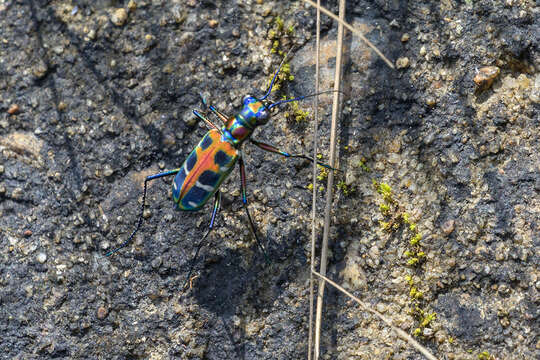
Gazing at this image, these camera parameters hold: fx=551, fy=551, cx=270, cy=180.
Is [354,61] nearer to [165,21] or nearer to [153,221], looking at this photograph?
[165,21]

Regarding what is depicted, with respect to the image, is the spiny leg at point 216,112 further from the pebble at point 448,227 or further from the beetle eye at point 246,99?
the pebble at point 448,227

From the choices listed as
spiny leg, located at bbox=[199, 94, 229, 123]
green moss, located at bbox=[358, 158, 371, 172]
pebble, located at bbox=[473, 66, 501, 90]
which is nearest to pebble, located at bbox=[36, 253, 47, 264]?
spiny leg, located at bbox=[199, 94, 229, 123]

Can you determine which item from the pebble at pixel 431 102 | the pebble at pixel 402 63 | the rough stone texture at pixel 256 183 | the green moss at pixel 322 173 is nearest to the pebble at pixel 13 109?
the rough stone texture at pixel 256 183

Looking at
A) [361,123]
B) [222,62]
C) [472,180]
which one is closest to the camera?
[472,180]

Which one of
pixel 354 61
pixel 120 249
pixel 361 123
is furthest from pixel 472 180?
pixel 120 249

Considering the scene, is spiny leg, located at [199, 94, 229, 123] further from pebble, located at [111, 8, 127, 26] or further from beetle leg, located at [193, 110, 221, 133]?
pebble, located at [111, 8, 127, 26]

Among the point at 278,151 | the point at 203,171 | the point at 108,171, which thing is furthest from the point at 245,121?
the point at 108,171
